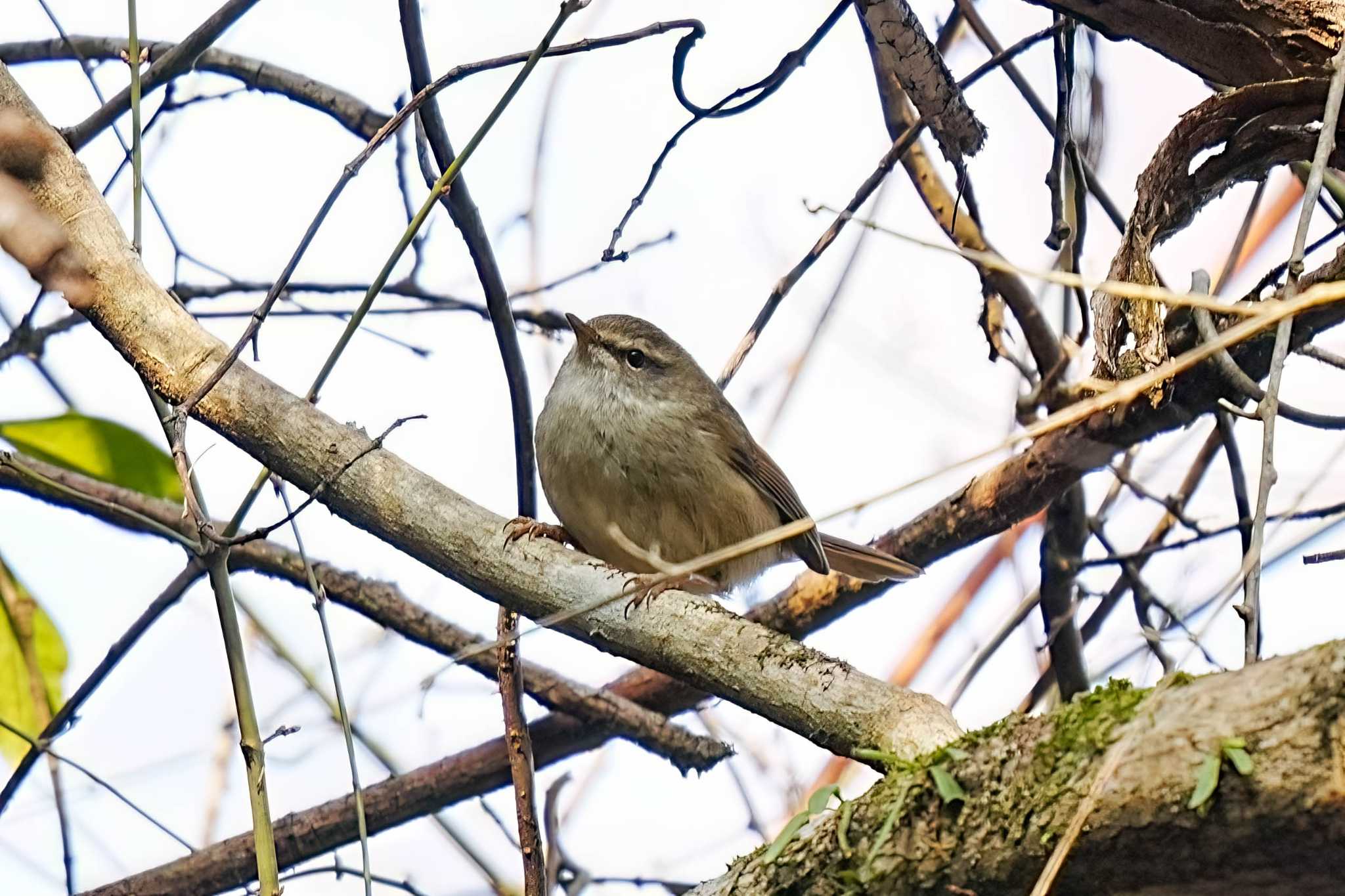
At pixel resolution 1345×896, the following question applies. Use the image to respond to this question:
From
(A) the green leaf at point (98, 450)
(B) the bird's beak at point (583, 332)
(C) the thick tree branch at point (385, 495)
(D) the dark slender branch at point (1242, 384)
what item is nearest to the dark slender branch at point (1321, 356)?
(D) the dark slender branch at point (1242, 384)

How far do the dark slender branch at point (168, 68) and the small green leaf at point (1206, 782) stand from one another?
2.86 metres

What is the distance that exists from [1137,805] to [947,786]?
11.5 inches

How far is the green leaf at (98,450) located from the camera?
13.2ft

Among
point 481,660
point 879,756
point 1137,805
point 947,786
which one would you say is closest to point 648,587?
point 879,756

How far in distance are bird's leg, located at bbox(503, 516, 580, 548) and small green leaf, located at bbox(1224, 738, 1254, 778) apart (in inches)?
69.4

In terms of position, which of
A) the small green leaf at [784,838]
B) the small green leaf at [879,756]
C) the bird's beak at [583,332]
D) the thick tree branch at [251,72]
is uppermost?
the thick tree branch at [251,72]

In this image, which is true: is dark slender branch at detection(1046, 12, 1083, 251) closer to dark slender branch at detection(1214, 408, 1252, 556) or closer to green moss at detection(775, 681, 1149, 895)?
dark slender branch at detection(1214, 408, 1252, 556)

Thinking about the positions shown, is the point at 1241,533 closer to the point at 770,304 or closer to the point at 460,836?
the point at 770,304

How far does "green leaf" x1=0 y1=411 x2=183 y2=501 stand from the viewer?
4.01 m

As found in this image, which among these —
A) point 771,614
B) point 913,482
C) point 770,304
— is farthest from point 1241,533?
point 913,482

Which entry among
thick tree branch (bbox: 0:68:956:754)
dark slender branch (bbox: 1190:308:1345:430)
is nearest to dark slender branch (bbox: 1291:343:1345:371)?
dark slender branch (bbox: 1190:308:1345:430)

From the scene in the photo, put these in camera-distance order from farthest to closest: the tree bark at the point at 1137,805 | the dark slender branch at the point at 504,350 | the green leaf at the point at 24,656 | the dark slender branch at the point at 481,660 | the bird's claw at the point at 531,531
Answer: the dark slender branch at the point at 481,660
the green leaf at the point at 24,656
the dark slender branch at the point at 504,350
the bird's claw at the point at 531,531
the tree bark at the point at 1137,805

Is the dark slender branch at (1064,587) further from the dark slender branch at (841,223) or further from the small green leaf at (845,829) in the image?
the small green leaf at (845,829)

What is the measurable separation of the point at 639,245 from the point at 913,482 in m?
2.82
